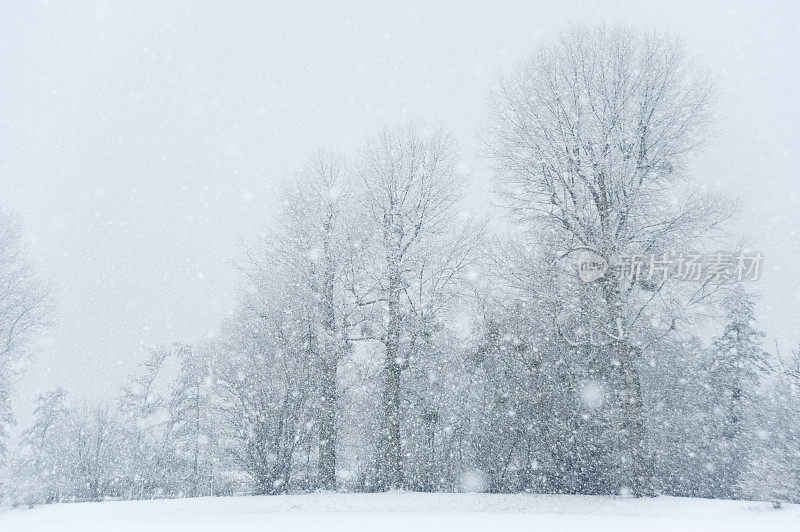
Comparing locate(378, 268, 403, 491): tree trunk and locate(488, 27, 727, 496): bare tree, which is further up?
locate(488, 27, 727, 496): bare tree

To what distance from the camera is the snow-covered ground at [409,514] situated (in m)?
5.43

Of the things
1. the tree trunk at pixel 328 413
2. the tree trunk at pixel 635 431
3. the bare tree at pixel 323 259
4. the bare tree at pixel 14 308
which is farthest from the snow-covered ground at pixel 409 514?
the bare tree at pixel 14 308

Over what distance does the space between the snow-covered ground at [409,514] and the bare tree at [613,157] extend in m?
2.45

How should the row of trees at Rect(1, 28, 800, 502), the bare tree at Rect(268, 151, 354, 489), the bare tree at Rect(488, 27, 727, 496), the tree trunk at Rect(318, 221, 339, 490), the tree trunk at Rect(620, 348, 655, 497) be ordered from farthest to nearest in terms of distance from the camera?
the bare tree at Rect(268, 151, 354, 489) < the tree trunk at Rect(318, 221, 339, 490) < the bare tree at Rect(488, 27, 727, 496) < the row of trees at Rect(1, 28, 800, 502) < the tree trunk at Rect(620, 348, 655, 497)

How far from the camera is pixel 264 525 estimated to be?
562cm

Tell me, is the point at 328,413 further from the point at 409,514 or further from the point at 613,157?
the point at 613,157

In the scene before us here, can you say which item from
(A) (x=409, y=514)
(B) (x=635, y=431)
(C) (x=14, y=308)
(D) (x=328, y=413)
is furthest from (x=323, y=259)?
(C) (x=14, y=308)

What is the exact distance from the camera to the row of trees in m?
9.15

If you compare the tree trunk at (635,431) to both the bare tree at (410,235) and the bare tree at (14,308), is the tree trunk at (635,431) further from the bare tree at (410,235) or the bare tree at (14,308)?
the bare tree at (14,308)

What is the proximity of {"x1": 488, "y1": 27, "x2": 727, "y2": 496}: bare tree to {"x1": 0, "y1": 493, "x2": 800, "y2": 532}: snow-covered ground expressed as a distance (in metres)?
2.45

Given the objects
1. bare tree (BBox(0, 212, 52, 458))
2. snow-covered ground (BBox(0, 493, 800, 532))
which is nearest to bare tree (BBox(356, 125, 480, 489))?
snow-covered ground (BBox(0, 493, 800, 532))

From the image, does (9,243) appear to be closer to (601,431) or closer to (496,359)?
(496,359)

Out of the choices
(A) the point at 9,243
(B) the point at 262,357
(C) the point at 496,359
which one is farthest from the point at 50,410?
(C) the point at 496,359

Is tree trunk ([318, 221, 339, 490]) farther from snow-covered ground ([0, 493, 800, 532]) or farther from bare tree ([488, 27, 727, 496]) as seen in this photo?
bare tree ([488, 27, 727, 496])
